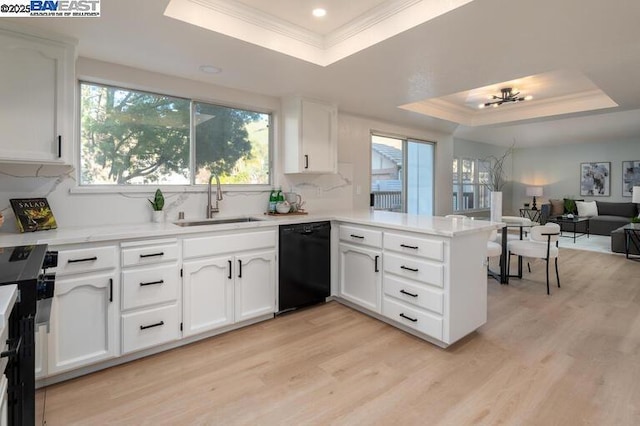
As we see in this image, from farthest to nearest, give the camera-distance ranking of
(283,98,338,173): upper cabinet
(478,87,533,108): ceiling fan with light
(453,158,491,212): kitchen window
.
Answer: (453,158,491,212): kitchen window < (478,87,533,108): ceiling fan with light < (283,98,338,173): upper cabinet

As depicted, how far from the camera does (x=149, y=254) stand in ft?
7.34

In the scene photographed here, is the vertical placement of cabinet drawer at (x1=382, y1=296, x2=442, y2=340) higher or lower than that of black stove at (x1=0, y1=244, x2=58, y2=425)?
lower

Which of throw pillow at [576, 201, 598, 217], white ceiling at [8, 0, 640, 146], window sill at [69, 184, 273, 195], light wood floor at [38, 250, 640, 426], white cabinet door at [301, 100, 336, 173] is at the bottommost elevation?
light wood floor at [38, 250, 640, 426]

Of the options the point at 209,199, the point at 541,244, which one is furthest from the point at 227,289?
the point at 541,244

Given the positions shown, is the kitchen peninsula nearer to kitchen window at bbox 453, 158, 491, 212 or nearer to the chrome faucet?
the chrome faucet

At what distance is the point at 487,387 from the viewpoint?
196 cm

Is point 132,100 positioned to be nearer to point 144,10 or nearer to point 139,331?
point 144,10

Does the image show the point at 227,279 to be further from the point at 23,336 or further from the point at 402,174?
the point at 402,174

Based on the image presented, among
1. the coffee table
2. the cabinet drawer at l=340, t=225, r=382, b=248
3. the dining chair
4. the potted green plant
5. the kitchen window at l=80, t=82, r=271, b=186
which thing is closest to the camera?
the kitchen window at l=80, t=82, r=271, b=186

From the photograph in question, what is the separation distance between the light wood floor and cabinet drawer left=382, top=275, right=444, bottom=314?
298mm

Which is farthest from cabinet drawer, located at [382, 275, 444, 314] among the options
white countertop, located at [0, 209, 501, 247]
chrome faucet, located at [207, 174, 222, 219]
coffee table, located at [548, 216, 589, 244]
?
coffee table, located at [548, 216, 589, 244]

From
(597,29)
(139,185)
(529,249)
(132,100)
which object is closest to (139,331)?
(139,185)

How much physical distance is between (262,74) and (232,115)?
0.66 metres

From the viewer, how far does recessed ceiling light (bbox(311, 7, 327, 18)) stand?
2264 mm
